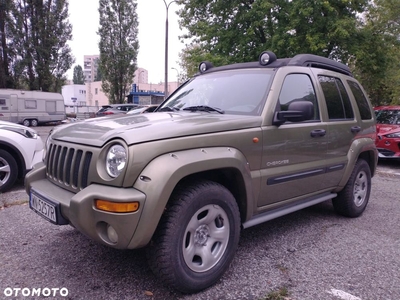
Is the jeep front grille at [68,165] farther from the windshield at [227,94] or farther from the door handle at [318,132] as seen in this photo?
the door handle at [318,132]

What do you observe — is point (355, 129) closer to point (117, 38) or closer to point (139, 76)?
point (117, 38)

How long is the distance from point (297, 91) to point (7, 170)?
4.47m

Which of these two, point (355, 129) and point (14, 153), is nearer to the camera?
point (355, 129)

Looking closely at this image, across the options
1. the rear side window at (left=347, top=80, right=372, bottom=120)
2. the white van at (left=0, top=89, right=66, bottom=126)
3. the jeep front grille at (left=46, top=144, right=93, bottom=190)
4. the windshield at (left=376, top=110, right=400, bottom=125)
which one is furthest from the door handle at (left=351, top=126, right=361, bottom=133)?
the white van at (left=0, top=89, right=66, bottom=126)

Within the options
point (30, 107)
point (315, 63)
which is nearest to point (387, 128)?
point (315, 63)

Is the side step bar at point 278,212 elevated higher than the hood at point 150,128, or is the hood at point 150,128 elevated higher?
the hood at point 150,128

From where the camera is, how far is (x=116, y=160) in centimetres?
230

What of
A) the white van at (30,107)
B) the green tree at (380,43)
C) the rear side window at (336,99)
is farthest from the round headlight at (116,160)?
the white van at (30,107)

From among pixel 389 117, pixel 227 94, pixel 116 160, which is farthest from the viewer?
pixel 389 117

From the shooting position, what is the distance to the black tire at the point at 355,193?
423cm

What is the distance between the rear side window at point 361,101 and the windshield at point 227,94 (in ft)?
5.75

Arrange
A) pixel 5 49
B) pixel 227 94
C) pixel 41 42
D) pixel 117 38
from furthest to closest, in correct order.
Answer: pixel 117 38 < pixel 41 42 < pixel 5 49 < pixel 227 94

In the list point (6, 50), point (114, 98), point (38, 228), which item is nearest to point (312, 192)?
point (38, 228)

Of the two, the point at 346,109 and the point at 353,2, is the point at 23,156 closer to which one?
the point at 346,109
